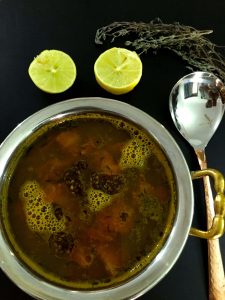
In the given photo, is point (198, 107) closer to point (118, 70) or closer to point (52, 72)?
point (118, 70)

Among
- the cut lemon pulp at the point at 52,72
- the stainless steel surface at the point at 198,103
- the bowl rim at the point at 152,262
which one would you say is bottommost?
the bowl rim at the point at 152,262

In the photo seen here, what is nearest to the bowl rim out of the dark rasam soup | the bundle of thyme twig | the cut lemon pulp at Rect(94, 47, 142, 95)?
the dark rasam soup

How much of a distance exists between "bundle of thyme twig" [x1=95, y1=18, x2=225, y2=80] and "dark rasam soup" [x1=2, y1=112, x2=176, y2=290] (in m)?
0.36

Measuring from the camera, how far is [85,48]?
1.72 metres

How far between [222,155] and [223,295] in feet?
1.46

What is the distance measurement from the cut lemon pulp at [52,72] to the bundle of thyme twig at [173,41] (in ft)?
0.59

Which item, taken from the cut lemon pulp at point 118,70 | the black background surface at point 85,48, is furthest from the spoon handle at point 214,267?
the cut lemon pulp at point 118,70

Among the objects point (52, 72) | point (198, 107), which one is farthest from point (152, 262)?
point (52, 72)

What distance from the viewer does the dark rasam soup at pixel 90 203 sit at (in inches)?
55.1

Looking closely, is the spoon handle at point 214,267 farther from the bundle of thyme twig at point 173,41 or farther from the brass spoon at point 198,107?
the bundle of thyme twig at point 173,41

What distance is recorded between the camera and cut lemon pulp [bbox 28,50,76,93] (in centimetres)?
159

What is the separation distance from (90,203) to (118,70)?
17.0 inches

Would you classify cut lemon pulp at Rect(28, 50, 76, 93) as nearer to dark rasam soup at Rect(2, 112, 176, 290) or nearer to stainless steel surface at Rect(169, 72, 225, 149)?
dark rasam soup at Rect(2, 112, 176, 290)

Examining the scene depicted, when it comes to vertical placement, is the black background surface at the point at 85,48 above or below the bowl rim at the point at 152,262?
above
